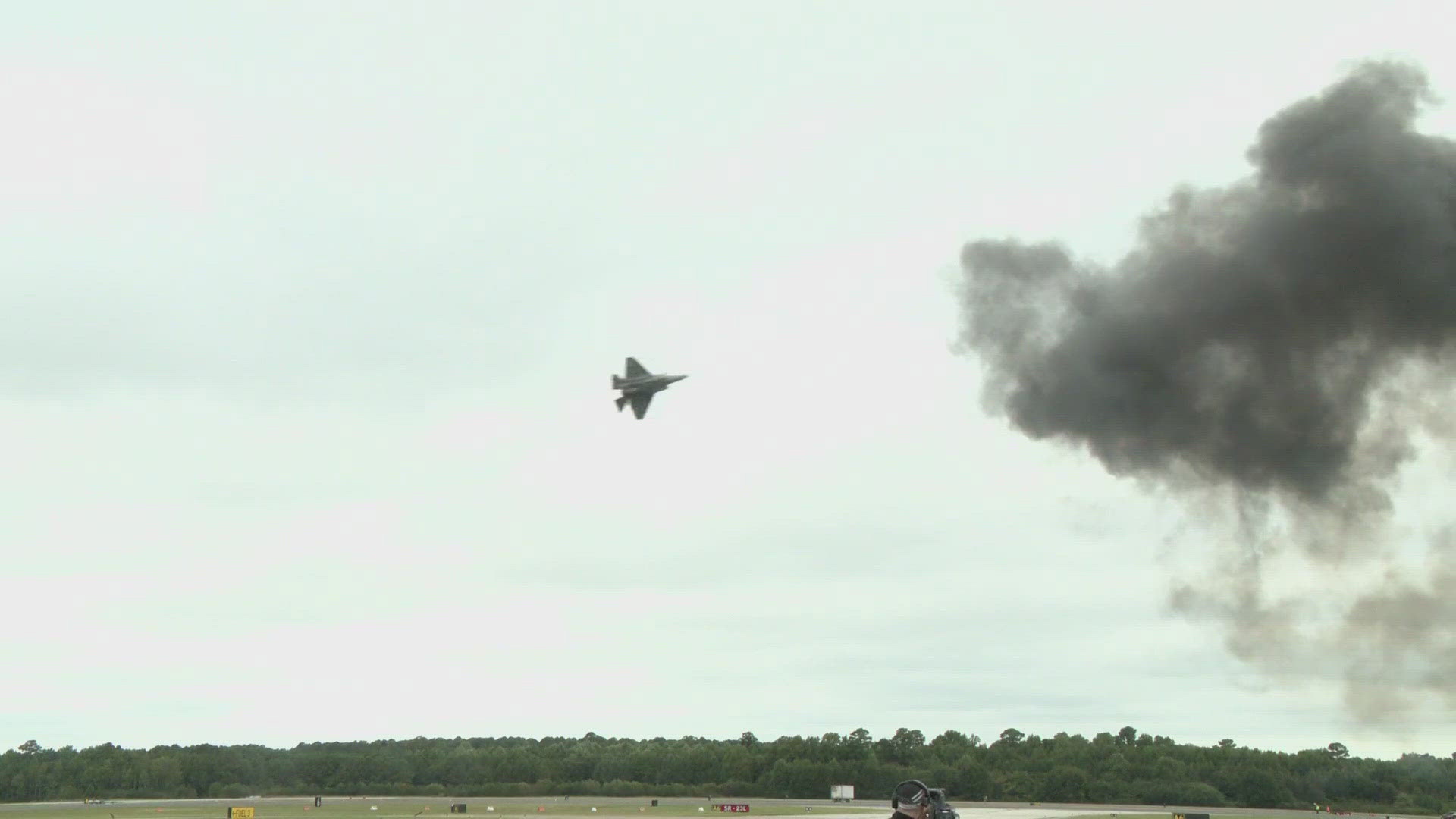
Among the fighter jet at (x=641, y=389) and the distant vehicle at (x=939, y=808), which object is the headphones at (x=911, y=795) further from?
the fighter jet at (x=641, y=389)

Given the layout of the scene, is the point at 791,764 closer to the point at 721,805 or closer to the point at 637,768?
the point at 637,768

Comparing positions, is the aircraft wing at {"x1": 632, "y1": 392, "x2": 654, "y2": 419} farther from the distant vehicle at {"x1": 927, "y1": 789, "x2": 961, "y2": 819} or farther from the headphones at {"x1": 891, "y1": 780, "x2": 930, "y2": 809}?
the headphones at {"x1": 891, "y1": 780, "x2": 930, "y2": 809}

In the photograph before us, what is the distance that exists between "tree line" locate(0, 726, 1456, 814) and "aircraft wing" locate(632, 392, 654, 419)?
89.5 m

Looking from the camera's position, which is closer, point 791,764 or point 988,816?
point 988,816

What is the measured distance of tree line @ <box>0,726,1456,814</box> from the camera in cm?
13588

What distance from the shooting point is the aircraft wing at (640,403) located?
62469mm

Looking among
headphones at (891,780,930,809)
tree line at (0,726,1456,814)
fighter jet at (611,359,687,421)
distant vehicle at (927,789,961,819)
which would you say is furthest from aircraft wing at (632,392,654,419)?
tree line at (0,726,1456,814)

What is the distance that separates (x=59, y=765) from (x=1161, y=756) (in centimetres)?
13899

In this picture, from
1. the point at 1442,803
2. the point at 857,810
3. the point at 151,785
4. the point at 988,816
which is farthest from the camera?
the point at 151,785

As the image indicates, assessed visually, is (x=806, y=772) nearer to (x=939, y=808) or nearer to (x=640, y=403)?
(x=640, y=403)

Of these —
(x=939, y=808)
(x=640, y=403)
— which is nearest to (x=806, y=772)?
(x=640, y=403)

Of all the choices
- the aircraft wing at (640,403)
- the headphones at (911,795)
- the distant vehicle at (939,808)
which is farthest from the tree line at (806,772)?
the headphones at (911,795)

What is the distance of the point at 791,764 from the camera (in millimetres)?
157625

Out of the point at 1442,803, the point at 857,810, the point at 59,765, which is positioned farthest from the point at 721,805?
the point at 59,765
